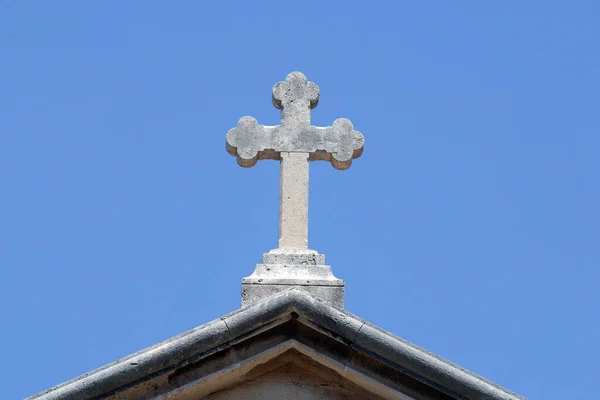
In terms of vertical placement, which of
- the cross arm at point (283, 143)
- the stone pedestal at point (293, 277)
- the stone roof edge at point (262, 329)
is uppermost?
the cross arm at point (283, 143)

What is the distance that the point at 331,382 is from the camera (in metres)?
12.8

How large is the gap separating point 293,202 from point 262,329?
158cm

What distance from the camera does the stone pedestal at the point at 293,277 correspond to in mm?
13289

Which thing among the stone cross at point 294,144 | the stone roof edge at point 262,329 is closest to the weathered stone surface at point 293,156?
the stone cross at point 294,144

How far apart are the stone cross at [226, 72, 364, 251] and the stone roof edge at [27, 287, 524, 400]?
131cm

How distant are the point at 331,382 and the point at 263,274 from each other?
1.17 metres

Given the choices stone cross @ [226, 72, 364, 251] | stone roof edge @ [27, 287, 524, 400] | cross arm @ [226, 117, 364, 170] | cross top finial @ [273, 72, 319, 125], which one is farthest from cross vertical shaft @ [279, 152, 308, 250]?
stone roof edge @ [27, 287, 524, 400]

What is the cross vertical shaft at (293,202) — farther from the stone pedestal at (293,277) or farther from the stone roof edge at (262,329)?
the stone roof edge at (262,329)

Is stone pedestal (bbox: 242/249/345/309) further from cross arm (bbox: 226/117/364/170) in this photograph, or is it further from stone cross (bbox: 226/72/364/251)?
cross arm (bbox: 226/117/364/170)

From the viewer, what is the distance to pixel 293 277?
44.0 feet

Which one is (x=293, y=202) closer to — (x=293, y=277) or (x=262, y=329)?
(x=293, y=277)

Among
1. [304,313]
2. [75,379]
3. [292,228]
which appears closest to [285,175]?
[292,228]

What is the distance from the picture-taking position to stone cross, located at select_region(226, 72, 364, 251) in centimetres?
1388

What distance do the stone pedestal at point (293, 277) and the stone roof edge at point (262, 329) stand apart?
54 cm
